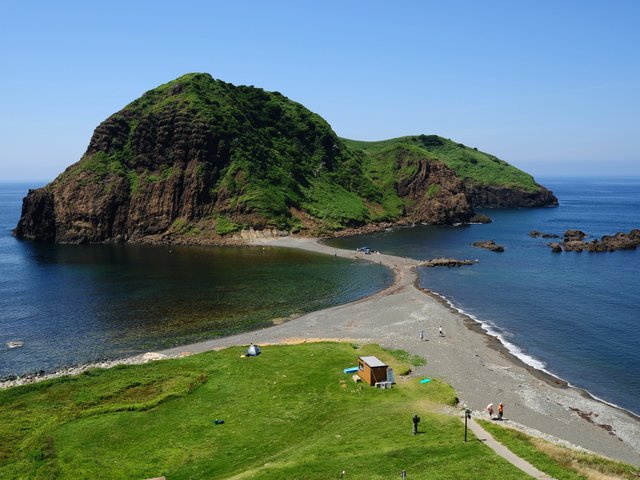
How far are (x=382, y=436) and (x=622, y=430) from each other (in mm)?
22922

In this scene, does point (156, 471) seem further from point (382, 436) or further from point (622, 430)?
point (622, 430)

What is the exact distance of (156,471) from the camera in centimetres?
3244

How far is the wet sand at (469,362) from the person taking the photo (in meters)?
41.5

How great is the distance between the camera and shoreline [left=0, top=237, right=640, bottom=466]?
41594mm

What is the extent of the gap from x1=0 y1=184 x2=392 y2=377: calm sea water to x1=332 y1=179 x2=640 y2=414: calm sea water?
22.4 metres

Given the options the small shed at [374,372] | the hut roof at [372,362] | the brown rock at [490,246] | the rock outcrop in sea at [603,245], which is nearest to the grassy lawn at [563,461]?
the small shed at [374,372]

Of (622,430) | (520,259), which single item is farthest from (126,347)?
(520,259)

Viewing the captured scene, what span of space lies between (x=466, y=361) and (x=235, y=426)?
3094cm

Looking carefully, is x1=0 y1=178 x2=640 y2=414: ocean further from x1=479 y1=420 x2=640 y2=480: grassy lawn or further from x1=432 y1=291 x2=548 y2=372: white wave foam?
x1=479 y1=420 x2=640 y2=480: grassy lawn

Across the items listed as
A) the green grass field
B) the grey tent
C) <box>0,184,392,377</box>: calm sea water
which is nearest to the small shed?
the green grass field

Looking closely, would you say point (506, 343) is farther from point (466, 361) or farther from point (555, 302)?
point (555, 302)

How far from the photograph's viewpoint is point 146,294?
92.1 metres

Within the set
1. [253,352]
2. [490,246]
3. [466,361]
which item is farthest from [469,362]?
[490,246]

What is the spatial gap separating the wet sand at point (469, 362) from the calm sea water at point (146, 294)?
6.41 m
